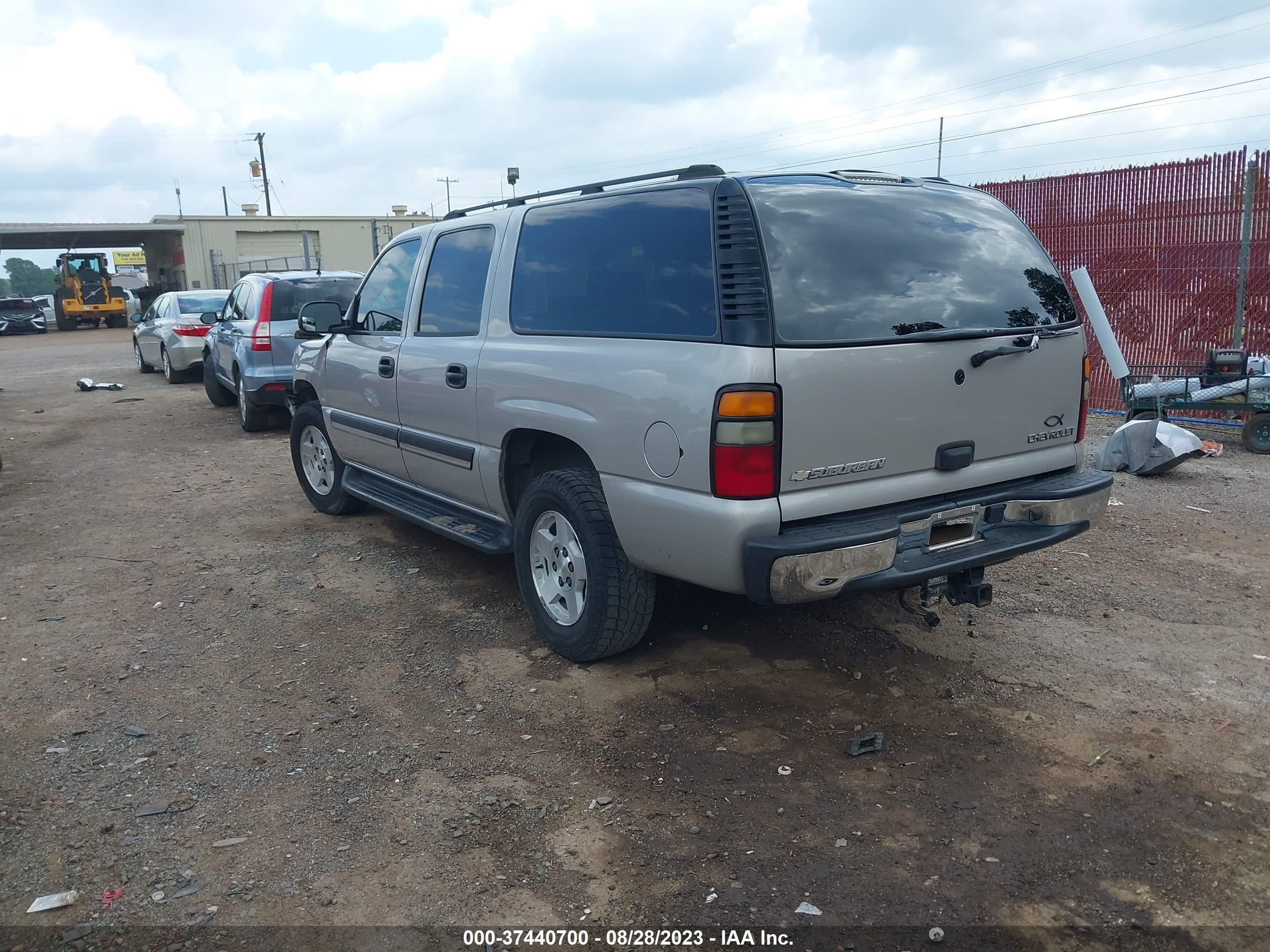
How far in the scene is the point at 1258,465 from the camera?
7.90 meters

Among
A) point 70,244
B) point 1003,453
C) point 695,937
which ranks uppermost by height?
point 70,244

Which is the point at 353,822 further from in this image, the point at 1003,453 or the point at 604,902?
the point at 1003,453

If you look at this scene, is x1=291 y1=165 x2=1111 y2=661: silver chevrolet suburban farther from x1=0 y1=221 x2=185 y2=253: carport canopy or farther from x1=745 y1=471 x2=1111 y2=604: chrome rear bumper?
x1=0 y1=221 x2=185 y2=253: carport canopy

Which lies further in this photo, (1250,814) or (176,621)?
(176,621)

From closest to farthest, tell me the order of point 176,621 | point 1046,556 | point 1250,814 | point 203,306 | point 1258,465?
point 1250,814 < point 176,621 < point 1046,556 < point 1258,465 < point 203,306

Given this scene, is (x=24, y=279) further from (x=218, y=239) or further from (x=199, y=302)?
(x=199, y=302)

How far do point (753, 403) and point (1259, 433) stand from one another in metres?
6.96

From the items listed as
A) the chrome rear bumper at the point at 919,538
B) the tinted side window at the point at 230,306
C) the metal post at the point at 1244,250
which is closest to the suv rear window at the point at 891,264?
the chrome rear bumper at the point at 919,538

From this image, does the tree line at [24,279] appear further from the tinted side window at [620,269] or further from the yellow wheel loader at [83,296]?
the tinted side window at [620,269]

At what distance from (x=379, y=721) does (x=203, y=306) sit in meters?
13.6

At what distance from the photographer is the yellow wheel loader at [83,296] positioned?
38.8 metres

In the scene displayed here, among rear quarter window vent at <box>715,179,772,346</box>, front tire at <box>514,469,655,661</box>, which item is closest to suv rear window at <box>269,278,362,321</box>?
front tire at <box>514,469,655,661</box>

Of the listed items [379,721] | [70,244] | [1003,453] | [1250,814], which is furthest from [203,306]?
[70,244]

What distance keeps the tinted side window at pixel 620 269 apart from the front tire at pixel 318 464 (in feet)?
8.98
